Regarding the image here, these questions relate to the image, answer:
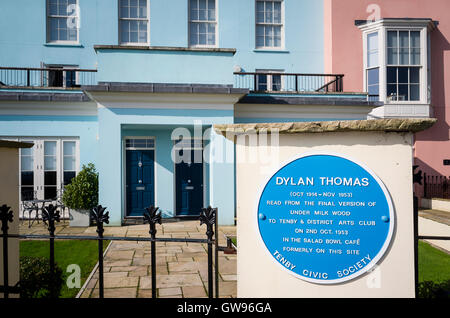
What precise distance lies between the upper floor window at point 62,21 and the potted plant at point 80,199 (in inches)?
282

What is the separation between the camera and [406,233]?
2506 millimetres

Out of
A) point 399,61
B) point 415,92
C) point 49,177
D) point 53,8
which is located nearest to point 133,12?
point 53,8

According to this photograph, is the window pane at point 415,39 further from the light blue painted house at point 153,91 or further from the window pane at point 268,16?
the window pane at point 268,16

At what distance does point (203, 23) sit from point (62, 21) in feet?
19.3

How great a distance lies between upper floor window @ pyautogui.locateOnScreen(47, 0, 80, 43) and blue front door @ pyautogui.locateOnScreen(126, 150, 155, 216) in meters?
6.25

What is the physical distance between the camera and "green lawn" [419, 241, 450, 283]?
5.40 metres

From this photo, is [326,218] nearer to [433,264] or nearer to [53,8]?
[433,264]

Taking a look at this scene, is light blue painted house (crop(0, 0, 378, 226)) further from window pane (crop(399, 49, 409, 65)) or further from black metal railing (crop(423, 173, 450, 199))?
black metal railing (crop(423, 173, 450, 199))

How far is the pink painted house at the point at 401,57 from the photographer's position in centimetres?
1335

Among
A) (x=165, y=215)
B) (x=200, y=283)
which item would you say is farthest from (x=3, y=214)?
(x=165, y=215)

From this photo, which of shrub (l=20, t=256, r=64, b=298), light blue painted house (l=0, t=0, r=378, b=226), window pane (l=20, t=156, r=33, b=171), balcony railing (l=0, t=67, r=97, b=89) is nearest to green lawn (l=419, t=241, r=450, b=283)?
light blue painted house (l=0, t=0, r=378, b=226)

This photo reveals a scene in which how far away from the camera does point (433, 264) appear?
6238 mm

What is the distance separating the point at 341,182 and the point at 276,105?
8.42 metres
